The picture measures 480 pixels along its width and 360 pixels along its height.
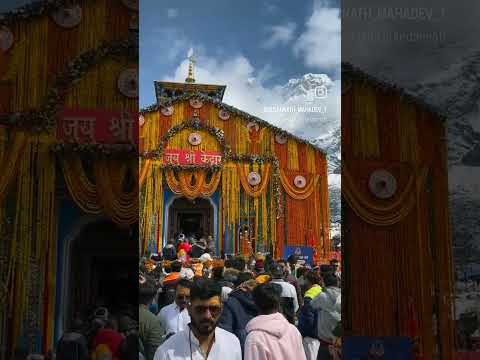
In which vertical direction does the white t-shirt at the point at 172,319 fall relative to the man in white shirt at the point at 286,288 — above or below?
below

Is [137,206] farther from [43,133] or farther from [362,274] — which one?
[362,274]

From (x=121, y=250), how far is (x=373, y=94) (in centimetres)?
236

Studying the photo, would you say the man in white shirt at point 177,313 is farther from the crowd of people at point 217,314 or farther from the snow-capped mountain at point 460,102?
the snow-capped mountain at point 460,102

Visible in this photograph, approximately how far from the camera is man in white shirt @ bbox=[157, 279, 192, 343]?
3.79m

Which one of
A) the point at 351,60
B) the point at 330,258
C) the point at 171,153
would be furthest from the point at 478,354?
the point at 171,153

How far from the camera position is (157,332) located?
12.5ft

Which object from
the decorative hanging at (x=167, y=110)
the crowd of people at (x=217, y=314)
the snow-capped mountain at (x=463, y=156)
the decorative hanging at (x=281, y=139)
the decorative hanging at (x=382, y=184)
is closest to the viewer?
the crowd of people at (x=217, y=314)

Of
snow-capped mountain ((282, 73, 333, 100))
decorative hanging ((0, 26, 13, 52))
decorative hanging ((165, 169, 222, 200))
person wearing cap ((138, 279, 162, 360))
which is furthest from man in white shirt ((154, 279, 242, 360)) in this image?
decorative hanging ((0, 26, 13, 52))

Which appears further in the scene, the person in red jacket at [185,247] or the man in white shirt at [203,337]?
the person in red jacket at [185,247]

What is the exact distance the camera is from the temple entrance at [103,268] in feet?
13.9

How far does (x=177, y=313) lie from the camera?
381 cm

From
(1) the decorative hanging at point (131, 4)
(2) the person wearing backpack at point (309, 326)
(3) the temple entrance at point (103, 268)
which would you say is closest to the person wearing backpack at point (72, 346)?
(3) the temple entrance at point (103, 268)

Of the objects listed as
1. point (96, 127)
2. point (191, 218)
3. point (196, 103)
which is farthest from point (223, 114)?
point (96, 127)

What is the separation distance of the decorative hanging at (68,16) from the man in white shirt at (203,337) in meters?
2.15
